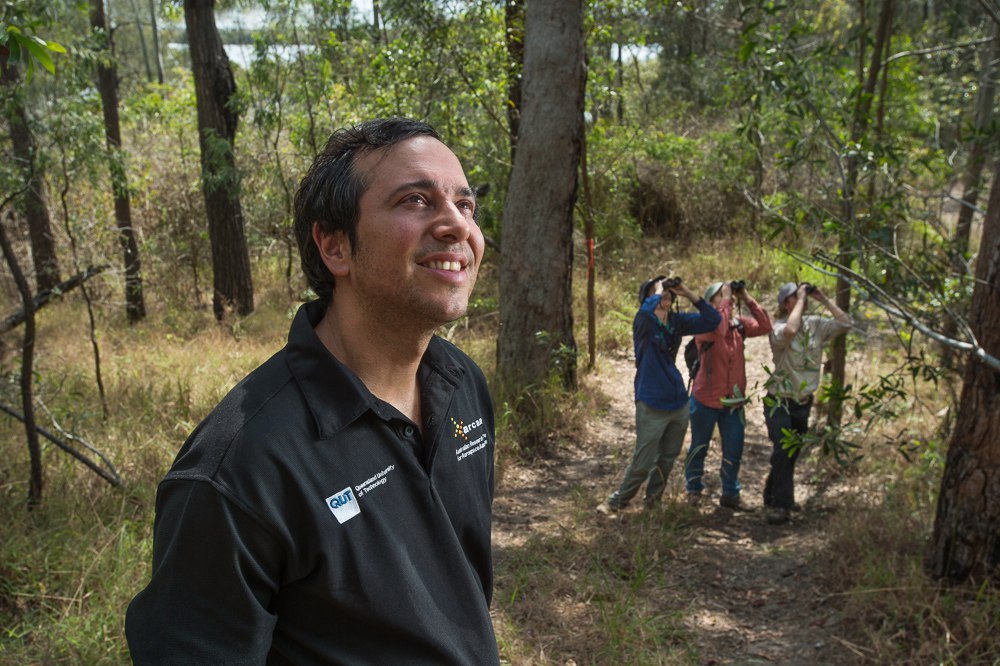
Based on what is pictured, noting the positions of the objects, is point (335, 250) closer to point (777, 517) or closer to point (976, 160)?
point (777, 517)

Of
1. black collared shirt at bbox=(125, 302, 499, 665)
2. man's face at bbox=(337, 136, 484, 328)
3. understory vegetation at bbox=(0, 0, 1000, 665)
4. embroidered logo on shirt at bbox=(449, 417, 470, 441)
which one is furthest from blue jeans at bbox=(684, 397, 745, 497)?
man's face at bbox=(337, 136, 484, 328)

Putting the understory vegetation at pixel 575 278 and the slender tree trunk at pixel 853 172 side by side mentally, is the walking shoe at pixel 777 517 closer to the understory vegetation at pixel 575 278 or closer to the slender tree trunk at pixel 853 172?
the understory vegetation at pixel 575 278

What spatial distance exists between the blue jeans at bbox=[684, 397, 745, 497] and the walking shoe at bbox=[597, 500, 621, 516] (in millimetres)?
577

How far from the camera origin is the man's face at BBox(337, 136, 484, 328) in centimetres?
169

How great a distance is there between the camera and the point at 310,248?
184 cm

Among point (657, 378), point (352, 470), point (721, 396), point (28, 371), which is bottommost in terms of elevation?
point (721, 396)

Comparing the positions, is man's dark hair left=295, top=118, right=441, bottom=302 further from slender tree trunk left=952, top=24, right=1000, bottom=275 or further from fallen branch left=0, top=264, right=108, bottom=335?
fallen branch left=0, top=264, right=108, bottom=335

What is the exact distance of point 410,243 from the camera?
66.7 inches

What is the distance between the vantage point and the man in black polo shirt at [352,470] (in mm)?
1330

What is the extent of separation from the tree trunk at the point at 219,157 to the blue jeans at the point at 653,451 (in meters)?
6.71

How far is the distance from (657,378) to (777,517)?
127 cm

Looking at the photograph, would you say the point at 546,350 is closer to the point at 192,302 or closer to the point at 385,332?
the point at 385,332

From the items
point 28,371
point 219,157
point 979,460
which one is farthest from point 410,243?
point 219,157

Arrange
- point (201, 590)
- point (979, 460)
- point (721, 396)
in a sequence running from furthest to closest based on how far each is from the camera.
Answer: point (721, 396) < point (979, 460) < point (201, 590)
